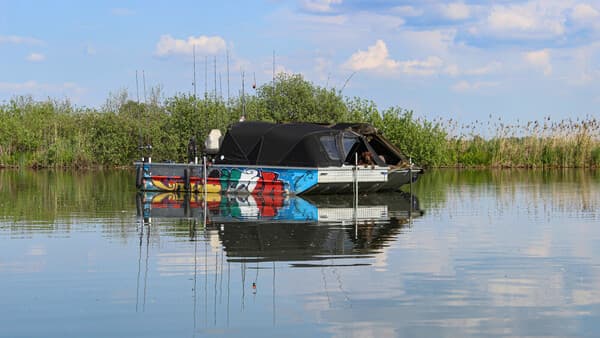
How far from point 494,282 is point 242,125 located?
20817mm

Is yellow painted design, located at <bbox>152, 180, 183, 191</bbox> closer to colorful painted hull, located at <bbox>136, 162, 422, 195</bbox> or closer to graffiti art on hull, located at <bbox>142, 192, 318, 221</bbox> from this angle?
colorful painted hull, located at <bbox>136, 162, 422, 195</bbox>

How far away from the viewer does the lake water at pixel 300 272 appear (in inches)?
377

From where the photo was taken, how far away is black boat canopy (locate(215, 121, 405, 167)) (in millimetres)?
30016

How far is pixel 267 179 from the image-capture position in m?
30.1

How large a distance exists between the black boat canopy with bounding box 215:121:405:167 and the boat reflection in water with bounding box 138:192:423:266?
1287mm

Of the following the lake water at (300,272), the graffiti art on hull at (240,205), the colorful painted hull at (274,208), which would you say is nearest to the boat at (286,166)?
the colorful painted hull at (274,208)

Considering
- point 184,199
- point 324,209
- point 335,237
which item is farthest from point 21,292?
point 184,199

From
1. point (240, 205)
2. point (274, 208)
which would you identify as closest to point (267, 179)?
point (240, 205)

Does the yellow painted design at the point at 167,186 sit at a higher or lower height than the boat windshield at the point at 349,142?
lower

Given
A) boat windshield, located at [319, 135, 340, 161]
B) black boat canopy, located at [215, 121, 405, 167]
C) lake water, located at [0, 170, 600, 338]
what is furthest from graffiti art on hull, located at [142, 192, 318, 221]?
boat windshield, located at [319, 135, 340, 161]

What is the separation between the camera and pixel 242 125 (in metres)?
32.2

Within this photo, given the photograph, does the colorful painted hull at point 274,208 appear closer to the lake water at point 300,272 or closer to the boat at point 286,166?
the lake water at point 300,272

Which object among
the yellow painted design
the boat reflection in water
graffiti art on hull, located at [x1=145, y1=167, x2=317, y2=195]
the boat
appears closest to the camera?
the boat reflection in water

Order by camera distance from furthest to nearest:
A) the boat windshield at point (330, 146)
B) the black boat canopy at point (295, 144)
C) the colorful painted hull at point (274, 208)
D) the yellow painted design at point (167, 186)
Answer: the yellow painted design at point (167, 186)
the boat windshield at point (330, 146)
the black boat canopy at point (295, 144)
the colorful painted hull at point (274, 208)
